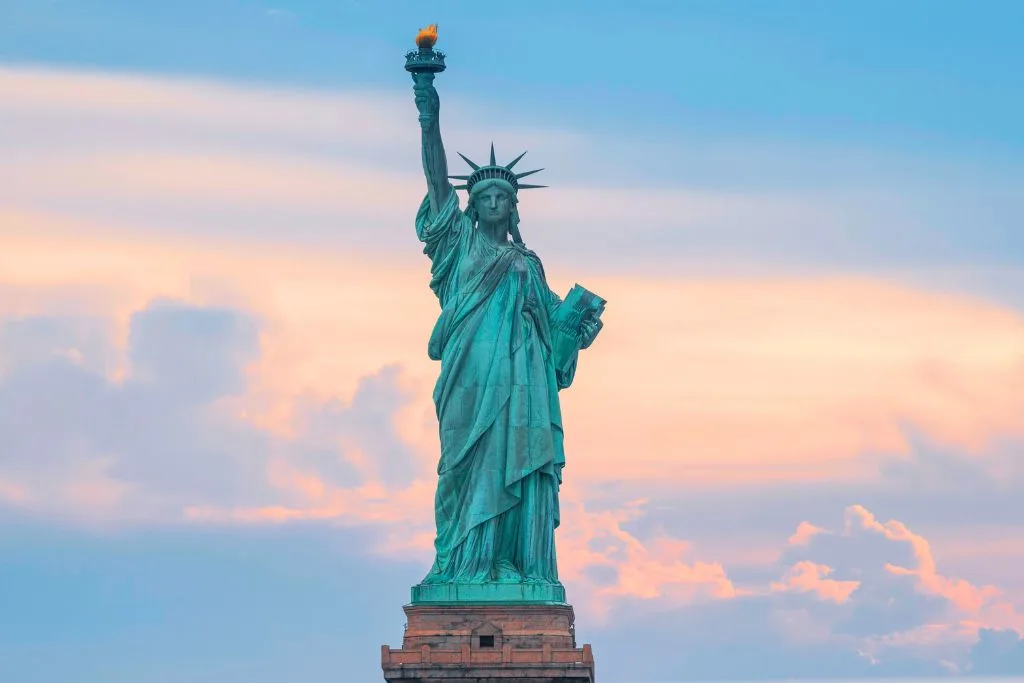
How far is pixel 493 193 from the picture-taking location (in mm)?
76312

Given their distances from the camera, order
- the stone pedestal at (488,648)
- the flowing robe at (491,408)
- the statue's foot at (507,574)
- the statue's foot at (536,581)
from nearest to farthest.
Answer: the stone pedestal at (488,648) < the statue's foot at (536,581) < the statue's foot at (507,574) < the flowing robe at (491,408)

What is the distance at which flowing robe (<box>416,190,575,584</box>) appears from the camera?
7494 cm

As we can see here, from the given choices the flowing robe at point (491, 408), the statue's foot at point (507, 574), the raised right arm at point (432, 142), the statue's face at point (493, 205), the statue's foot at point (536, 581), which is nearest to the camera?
the statue's foot at point (536, 581)

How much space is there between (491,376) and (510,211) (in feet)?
11.4

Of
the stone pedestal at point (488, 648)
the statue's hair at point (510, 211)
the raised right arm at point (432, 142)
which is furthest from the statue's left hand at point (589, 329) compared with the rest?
the stone pedestal at point (488, 648)

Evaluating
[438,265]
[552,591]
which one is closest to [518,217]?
[438,265]

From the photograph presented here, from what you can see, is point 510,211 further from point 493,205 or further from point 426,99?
point 426,99

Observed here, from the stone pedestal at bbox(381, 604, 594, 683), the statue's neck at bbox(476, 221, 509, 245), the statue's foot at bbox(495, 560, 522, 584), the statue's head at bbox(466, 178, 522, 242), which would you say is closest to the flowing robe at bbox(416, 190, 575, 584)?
the statue's foot at bbox(495, 560, 522, 584)

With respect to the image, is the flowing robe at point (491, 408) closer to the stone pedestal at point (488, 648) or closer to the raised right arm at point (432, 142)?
the raised right arm at point (432, 142)

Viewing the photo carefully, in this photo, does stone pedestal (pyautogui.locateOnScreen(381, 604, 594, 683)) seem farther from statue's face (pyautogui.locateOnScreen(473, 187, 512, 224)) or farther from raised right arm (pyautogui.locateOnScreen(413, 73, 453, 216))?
raised right arm (pyautogui.locateOnScreen(413, 73, 453, 216))

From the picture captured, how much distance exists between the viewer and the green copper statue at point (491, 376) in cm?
7488

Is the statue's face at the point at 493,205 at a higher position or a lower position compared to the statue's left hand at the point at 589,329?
higher

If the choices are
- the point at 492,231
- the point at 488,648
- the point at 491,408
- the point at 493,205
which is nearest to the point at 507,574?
the point at 488,648

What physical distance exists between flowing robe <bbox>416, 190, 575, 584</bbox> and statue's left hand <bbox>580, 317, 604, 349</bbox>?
0.74m
